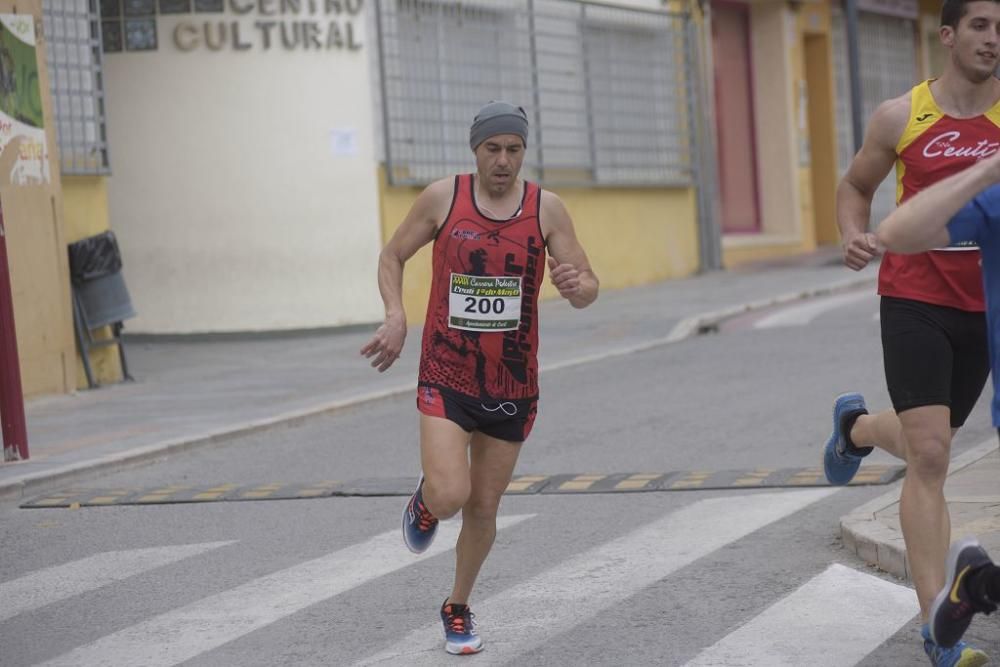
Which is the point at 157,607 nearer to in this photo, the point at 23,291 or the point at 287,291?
the point at 23,291

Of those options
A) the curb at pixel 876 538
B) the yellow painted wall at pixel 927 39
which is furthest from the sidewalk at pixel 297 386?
the yellow painted wall at pixel 927 39

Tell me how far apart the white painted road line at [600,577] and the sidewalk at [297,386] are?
66cm

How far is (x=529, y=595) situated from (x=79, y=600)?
1825 mm

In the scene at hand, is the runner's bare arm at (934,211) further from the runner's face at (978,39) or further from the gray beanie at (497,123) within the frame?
the gray beanie at (497,123)

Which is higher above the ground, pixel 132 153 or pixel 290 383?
pixel 132 153

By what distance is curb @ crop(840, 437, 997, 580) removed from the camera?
268 inches

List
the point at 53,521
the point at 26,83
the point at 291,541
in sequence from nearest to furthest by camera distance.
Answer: the point at 291,541
the point at 53,521
the point at 26,83

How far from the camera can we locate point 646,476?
31.3 feet

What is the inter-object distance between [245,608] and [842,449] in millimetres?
2309

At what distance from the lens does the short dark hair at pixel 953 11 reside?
17.4 feet

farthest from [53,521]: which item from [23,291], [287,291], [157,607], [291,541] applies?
[287,291]

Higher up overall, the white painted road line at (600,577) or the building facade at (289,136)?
the building facade at (289,136)

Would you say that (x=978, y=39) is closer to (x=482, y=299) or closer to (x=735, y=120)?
(x=482, y=299)

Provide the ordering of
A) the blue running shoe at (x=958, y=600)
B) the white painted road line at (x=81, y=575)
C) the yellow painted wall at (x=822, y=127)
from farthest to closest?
the yellow painted wall at (x=822, y=127), the white painted road line at (x=81, y=575), the blue running shoe at (x=958, y=600)
